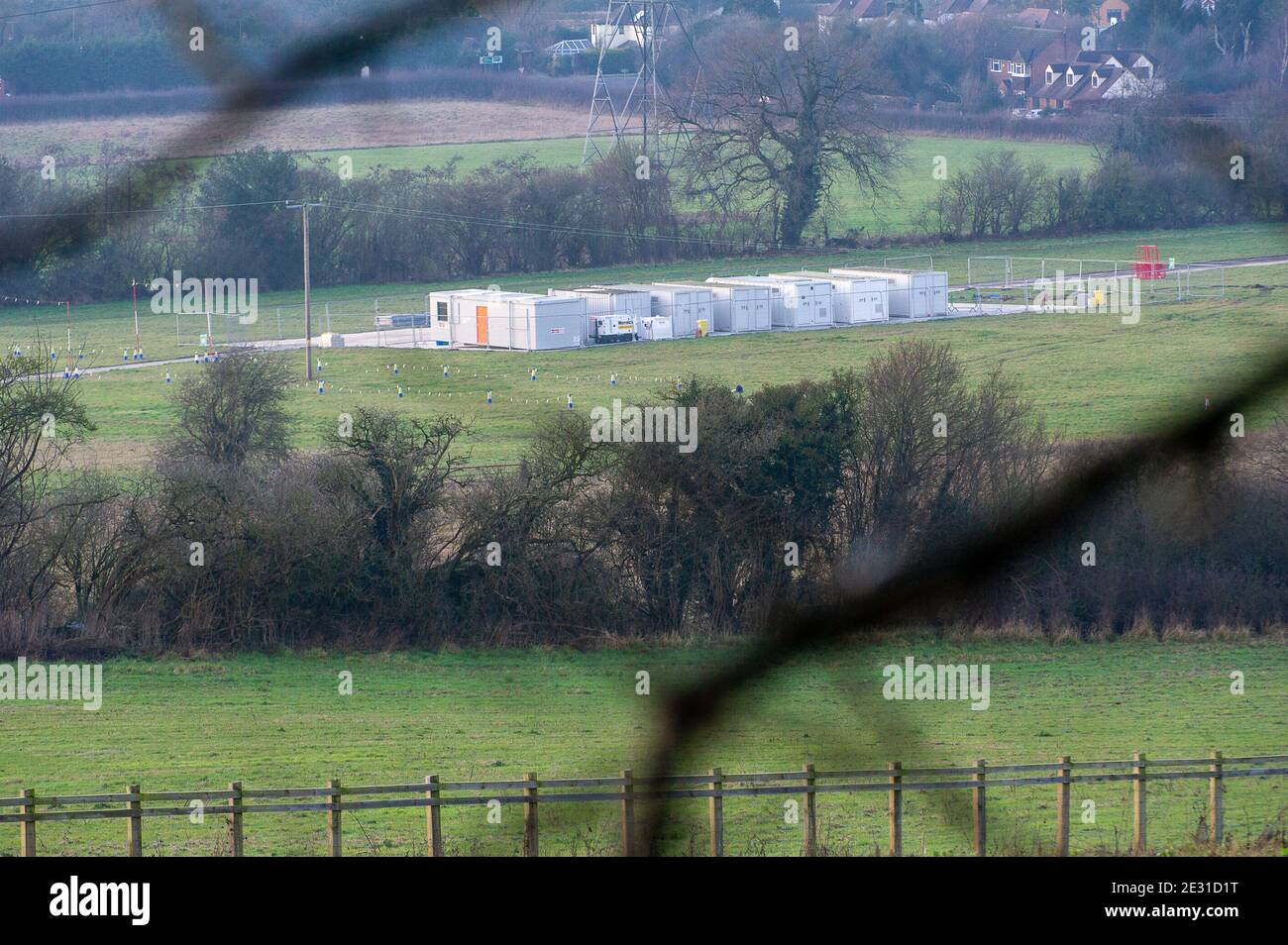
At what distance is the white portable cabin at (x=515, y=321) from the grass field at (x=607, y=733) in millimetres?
21315

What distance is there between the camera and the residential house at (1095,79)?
8.78 metres

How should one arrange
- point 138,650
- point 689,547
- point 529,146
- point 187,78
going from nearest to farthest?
1. point 187,78
2. point 138,650
3. point 689,547
4. point 529,146

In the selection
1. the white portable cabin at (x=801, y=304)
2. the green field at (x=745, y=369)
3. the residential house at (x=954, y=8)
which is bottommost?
the green field at (x=745, y=369)

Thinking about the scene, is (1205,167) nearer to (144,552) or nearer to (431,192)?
(144,552)

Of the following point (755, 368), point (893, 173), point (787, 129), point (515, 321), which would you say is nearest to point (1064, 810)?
point (755, 368)

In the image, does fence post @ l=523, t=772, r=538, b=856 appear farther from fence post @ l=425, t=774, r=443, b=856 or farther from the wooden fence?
fence post @ l=425, t=774, r=443, b=856

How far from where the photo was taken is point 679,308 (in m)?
38.7

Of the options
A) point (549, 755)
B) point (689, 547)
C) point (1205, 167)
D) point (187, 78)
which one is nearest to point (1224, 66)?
point (1205, 167)

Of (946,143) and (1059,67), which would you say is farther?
(946,143)

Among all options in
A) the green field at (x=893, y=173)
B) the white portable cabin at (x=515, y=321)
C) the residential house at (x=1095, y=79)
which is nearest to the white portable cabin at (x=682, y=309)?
the white portable cabin at (x=515, y=321)

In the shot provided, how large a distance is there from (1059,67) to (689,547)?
49.8 feet

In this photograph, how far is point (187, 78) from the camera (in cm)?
206

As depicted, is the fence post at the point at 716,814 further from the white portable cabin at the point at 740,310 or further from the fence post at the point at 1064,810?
the white portable cabin at the point at 740,310

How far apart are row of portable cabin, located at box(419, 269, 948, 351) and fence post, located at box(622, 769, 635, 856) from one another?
29021 millimetres
